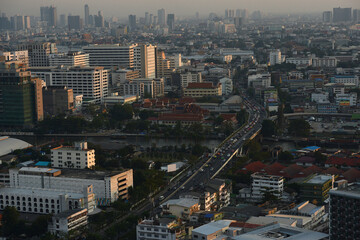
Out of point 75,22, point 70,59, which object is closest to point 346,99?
point 70,59

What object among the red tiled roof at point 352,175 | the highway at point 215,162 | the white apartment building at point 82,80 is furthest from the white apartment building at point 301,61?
the red tiled roof at point 352,175

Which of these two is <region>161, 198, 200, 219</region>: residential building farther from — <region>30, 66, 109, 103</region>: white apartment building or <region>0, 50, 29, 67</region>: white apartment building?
<region>0, 50, 29, 67</region>: white apartment building

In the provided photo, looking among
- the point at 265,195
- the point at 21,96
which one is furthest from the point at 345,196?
the point at 21,96

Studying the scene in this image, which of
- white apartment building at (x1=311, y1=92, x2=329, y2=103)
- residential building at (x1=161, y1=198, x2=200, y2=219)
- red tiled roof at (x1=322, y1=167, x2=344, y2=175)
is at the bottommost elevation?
red tiled roof at (x1=322, y1=167, x2=344, y2=175)

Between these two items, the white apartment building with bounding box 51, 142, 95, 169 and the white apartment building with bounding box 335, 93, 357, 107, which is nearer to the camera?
the white apartment building with bounding box 51, 142, 95, 169

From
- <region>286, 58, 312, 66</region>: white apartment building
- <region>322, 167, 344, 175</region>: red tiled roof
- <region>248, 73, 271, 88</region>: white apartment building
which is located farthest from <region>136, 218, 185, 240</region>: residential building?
<region>286, 58, 312, 66</region>: white apartment building

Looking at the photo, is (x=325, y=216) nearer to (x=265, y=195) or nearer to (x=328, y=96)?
(x=265, y=195)

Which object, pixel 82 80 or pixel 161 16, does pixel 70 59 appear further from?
pixel 161 16
